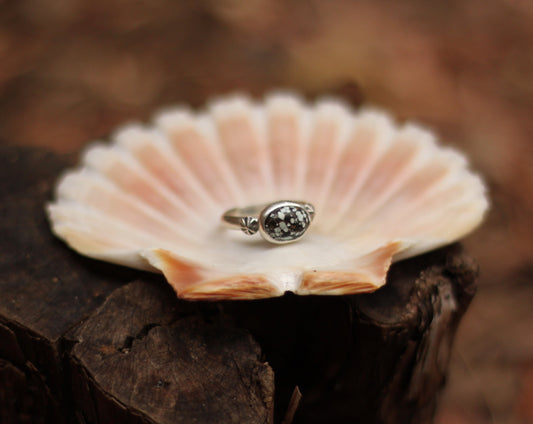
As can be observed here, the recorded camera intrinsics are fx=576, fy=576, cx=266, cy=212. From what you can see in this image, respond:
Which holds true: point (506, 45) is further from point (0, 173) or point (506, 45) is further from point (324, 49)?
point (0, 173)

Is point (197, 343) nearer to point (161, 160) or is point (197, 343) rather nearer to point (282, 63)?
point (161, 160)

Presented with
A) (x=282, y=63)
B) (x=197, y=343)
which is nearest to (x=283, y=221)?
(x=197, y=343)

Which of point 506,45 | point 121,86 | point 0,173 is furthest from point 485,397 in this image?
point 121,86

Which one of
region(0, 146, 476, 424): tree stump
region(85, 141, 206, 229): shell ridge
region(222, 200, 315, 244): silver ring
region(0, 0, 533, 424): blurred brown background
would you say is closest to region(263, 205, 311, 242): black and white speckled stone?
region(222, 200, 315, 244): silver ring

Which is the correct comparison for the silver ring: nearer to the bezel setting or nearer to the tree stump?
the bezel setting

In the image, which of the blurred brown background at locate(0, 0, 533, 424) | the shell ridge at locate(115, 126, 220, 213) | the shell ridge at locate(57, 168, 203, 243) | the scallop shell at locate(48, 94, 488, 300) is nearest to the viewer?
the scallop shell at locate(48, 94, 488, 300)

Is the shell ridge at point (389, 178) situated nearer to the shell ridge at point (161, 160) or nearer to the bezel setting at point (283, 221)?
the bezel setting at point (283, 221)

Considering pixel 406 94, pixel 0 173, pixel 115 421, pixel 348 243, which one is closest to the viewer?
pixel 115 421
